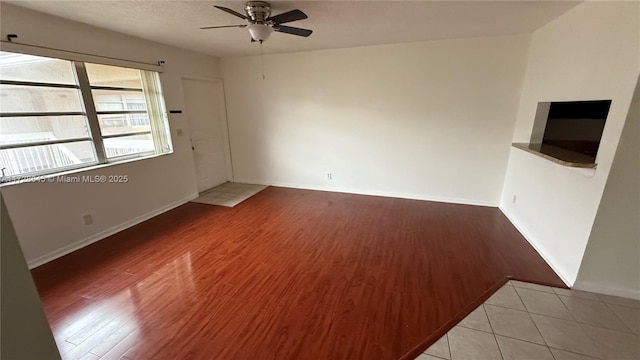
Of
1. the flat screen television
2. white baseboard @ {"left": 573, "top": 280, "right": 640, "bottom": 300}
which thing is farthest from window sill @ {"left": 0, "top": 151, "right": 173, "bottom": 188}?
the flat screen television

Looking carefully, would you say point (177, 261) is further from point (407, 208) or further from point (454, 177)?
point (454, 177)

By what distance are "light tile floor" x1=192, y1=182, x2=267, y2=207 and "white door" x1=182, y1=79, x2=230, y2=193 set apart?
197 millimetres

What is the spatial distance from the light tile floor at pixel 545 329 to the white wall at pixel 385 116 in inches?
86.4

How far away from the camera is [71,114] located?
9.50ft

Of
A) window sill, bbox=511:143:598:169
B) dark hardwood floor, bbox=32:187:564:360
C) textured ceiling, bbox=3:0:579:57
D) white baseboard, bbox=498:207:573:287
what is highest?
textured ceiling, bbox=3:0:579:57

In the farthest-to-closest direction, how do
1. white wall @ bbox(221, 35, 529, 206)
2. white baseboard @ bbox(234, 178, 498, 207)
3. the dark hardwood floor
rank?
white baseboard @ bbox(234, 178, 498, 207) < white wall @ bbox(221, 35, 529, 206) < the dark hardwood floor

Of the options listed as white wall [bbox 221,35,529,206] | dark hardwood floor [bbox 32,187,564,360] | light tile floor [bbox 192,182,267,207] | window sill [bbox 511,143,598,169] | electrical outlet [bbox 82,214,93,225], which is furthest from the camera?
light tile floor [bbox 192,182,267,207]

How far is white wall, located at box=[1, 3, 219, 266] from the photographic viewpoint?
2.53 m

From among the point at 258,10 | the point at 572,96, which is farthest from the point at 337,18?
the point at 572,96

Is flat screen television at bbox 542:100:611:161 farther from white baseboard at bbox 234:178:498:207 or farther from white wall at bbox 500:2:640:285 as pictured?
white baseboard at bbox 234:178:498:207

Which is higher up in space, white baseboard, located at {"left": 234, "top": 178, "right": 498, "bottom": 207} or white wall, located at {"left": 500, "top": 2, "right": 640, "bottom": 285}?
white wall, located at {"left": 500, "top": 2, "right": 640, "bottom": 285}

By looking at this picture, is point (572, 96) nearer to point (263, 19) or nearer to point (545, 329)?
point (545, 329)

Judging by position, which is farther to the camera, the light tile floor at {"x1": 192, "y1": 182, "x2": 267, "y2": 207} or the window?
the light tile floor at {"x1": 192, "y1": 182, "x2": 267, "y2": 207}

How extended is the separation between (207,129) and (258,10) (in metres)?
3.02
